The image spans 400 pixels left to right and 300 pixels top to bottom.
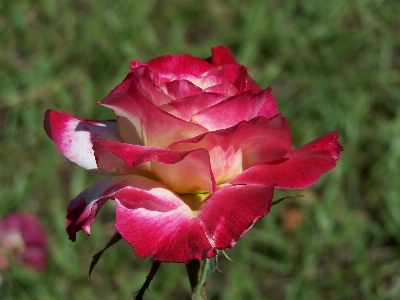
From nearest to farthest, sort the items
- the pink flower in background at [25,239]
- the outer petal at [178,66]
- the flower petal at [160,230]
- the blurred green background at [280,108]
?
the flower petal at [160,230]
the outer petal at [178,66]
the pink flower in background at [25,239]
the blurred green background at [280,108]

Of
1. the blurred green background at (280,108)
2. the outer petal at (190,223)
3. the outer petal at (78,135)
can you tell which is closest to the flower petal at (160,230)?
the outer petal at (190,223)

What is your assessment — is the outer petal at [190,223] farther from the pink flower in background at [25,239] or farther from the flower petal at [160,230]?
the pink flower in background at [25,239]

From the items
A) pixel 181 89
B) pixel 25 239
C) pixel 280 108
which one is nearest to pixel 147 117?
pixel 181 89

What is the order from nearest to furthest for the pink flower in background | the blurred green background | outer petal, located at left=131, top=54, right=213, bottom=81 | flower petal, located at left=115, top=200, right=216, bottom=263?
flower petal, located at left=115, top=200, right=216, bottom=263 → outer petal, located at left=131, top=54, right=213, bottom=81 → the pink flower in background → the blurred green background

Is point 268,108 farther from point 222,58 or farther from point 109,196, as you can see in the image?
point 109,196

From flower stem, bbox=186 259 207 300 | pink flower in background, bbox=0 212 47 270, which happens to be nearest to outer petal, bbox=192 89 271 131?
flower stem, bbox=186 259 207 300

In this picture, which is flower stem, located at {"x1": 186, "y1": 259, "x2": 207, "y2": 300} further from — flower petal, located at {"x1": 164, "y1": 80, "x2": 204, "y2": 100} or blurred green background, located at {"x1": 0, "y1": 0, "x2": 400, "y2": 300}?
blurred green background, located at {"x1": 0, "y1": 0, "x2": 400, "y2": 300}
